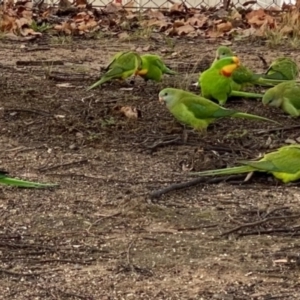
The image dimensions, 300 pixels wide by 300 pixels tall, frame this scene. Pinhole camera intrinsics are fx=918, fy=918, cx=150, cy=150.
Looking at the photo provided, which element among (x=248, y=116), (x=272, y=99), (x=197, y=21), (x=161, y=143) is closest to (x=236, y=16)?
(x=197, y=21)

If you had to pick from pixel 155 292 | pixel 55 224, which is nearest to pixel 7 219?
pixel 55 224

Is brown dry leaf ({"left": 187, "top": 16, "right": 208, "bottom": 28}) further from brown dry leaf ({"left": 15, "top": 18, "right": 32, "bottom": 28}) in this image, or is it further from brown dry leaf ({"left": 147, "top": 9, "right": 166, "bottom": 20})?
brown dry leaf ({"left": 15, "top": 18, "right": 32, "bottom": 28})

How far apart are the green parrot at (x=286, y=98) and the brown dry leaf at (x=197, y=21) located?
4.38 meters

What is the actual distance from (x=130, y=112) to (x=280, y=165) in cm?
139

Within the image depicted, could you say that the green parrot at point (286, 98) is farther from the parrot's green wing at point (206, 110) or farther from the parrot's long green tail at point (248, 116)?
the parrot's green wing at point (206, 110)

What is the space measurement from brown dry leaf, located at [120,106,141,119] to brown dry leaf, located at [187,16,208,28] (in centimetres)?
449

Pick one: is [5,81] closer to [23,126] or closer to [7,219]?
[23,126]

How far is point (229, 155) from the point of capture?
450 cm

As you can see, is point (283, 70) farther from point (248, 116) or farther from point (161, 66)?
point (248, 116)

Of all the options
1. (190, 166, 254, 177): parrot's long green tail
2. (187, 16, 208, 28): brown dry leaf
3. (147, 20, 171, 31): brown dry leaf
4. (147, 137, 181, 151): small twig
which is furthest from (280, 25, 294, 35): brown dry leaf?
(190, 166, 254, 177): parrot's long green tail

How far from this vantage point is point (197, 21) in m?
9.78

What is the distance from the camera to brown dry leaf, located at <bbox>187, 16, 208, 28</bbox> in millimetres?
9633

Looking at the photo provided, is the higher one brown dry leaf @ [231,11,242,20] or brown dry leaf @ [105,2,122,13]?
brown dry leaf @ [231,11,242,20]

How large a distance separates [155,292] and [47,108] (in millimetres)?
2691
